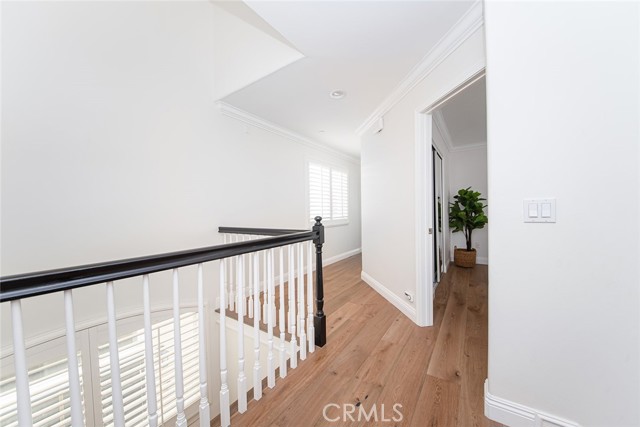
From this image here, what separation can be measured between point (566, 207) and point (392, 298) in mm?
1936

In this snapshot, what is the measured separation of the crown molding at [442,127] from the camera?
122 inches

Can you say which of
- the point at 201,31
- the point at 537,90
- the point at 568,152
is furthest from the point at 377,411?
the point at 201,31

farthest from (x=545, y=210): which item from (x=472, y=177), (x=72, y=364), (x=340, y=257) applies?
(x=472, y=177)

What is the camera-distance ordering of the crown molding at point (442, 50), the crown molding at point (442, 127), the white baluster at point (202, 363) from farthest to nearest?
the crown molding at point (442, 127) → the crown molding at point (442, 50) → the white baluster at point (202, 363)

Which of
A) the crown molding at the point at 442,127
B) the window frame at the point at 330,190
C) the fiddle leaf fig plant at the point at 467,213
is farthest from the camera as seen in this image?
the fiddle leaf fig plant at the point at 467,213

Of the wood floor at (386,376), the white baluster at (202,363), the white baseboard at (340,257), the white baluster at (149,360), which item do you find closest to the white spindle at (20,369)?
the white baluster at (149,360)

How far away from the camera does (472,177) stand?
4660mm

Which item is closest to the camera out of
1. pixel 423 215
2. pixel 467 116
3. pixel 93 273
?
pixel 93 273

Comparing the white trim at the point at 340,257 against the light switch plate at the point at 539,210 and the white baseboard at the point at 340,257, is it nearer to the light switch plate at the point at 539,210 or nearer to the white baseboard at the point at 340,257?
the white baseboard at the point at 340,257

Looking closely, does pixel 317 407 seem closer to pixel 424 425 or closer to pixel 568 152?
pixel 424 425

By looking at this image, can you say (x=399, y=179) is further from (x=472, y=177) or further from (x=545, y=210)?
(x=472, y=177)

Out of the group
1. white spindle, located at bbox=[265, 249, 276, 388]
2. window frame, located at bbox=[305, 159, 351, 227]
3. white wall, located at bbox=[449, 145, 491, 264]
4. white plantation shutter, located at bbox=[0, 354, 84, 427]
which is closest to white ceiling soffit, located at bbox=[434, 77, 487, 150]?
white wall, located at bbox=[449, 145, 491, 264]

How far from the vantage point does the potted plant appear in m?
4.20

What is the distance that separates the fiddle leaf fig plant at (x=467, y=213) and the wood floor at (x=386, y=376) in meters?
2.17
